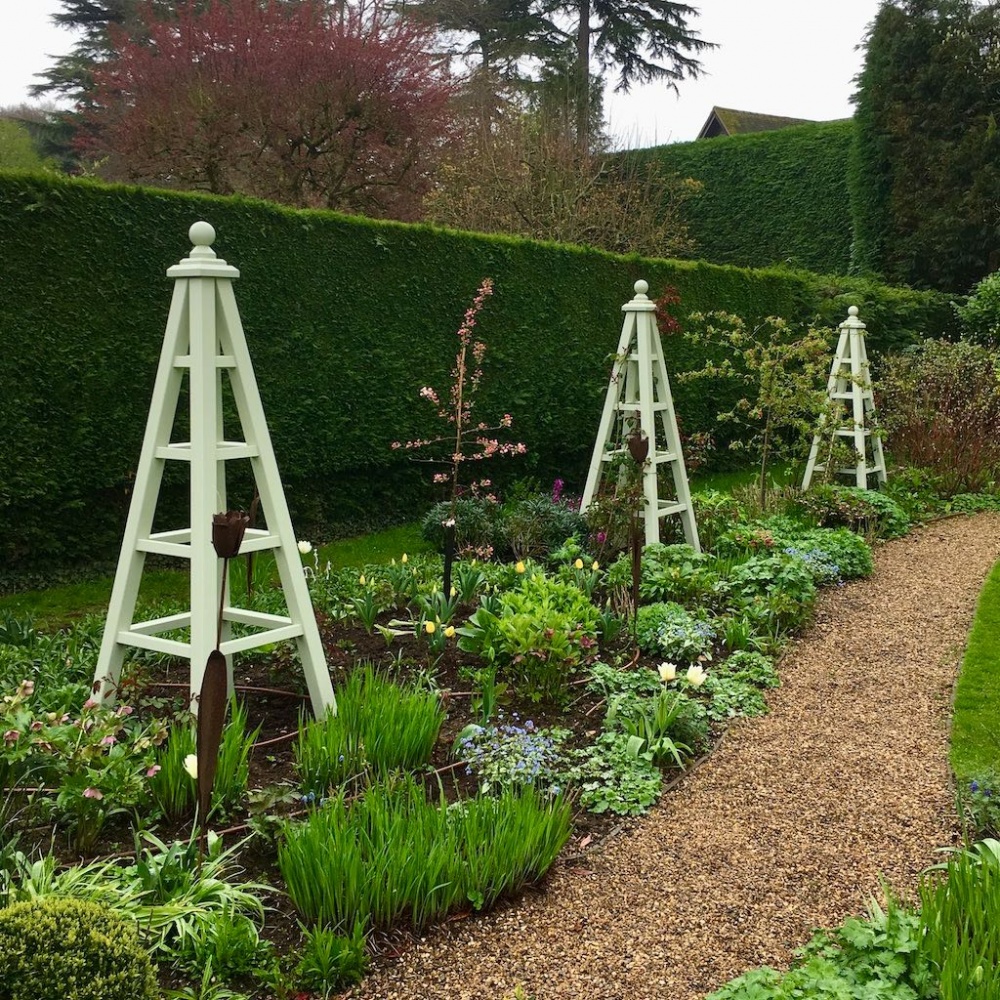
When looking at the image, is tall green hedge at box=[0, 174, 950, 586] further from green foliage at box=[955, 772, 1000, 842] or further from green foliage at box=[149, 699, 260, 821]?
green foliage at box=[955, 772, 1000, 842]

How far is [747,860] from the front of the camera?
10.00ft

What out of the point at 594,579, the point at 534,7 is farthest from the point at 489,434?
the point at 534,7

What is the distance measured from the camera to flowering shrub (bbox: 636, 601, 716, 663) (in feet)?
15.5

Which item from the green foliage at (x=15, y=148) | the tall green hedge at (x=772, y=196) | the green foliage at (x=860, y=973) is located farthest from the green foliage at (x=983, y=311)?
the green foliage at (x=15, y=148)

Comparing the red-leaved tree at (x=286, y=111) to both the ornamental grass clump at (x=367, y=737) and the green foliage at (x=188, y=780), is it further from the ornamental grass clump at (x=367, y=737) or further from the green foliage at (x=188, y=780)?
the green foliage at (x=188, y=780)

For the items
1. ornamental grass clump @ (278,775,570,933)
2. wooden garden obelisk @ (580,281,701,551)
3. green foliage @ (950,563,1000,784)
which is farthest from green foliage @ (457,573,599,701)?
wooden garden obelisk @ (580,281,701,551)

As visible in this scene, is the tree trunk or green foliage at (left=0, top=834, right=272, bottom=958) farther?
the tree trunk

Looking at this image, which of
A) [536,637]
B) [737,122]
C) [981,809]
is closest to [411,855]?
[536,637]

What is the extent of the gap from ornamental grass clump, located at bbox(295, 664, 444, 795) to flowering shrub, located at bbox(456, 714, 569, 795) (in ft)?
0.47

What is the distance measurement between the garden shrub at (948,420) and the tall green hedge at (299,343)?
217 centimetres

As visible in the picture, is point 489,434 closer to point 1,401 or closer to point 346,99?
point 1,401

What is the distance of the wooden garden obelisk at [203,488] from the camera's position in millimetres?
3297

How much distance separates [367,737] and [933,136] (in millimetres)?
16454

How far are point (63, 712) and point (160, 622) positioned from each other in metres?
0.54
